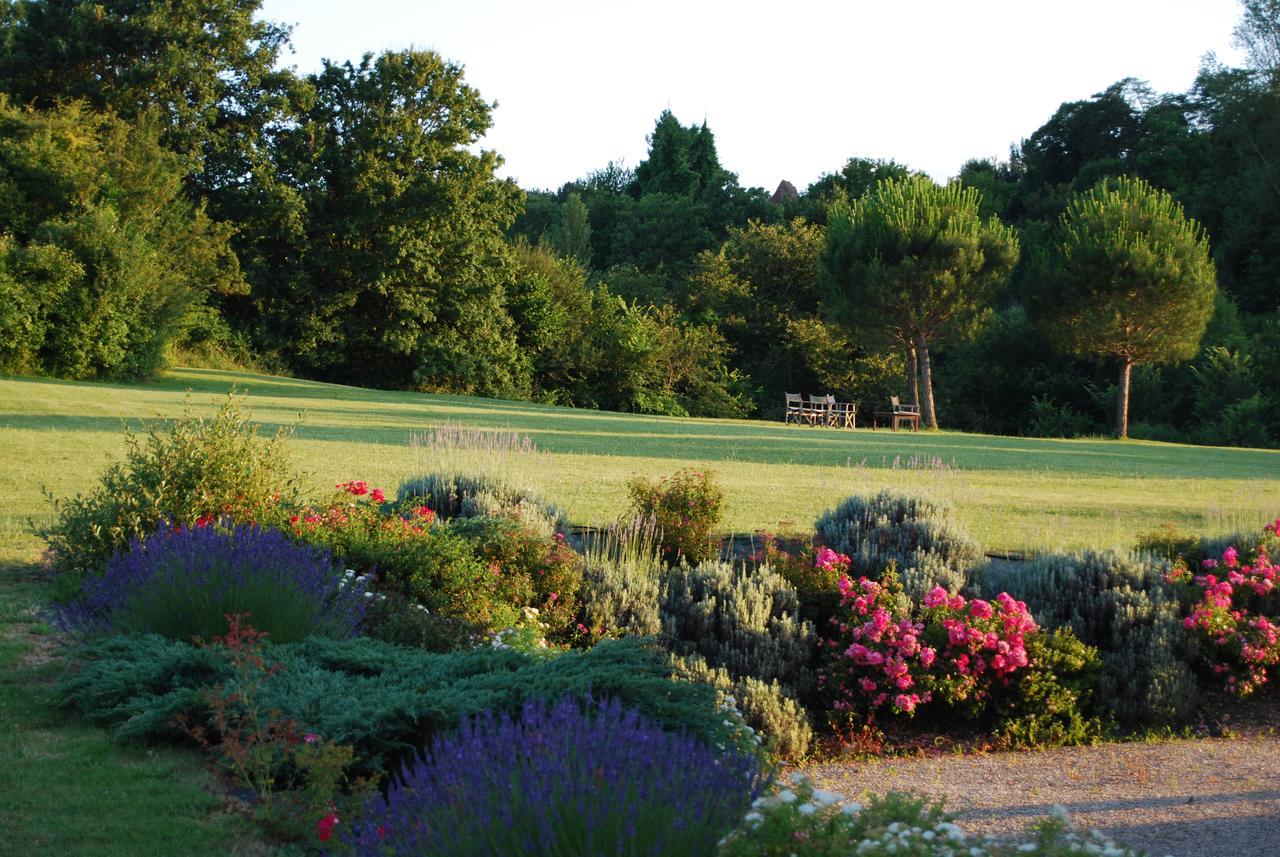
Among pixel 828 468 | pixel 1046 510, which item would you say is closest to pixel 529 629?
pixel 1046 510

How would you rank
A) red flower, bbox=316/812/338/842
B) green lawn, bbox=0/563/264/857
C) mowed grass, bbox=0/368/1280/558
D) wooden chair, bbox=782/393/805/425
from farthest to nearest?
wooden chair, bbox=782/393/805/425 → mowed grass, bbox=0/368/1280/558 → green lawn, bbox=0/563/264/857 → red flower, bbox=316/812/338/842

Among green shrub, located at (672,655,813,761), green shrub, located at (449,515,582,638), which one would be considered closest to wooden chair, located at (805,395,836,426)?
green shrub, located at (449,515,582,638)

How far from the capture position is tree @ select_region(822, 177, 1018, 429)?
32188 millimetres

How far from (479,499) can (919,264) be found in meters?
26.1

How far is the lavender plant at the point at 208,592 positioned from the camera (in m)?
4.96

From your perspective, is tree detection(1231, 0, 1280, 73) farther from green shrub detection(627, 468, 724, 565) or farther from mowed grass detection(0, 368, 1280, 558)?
green shrub detection(627, 468, 724, 565)

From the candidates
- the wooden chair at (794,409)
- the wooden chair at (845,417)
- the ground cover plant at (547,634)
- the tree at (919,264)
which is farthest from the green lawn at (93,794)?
the wooden chair at (794,409)

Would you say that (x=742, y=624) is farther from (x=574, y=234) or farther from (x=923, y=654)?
(x=574, y=234)

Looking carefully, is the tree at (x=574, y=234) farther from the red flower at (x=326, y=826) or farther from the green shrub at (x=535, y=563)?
the red flower at (x=326, y=826)

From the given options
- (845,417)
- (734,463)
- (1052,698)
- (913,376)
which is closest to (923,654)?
(1052,698)

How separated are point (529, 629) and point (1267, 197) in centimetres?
3967

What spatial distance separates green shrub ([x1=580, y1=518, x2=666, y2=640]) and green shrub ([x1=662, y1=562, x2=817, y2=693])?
0.51 feet

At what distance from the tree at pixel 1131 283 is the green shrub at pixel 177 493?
2910 centimetres

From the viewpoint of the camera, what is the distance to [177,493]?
659cm
